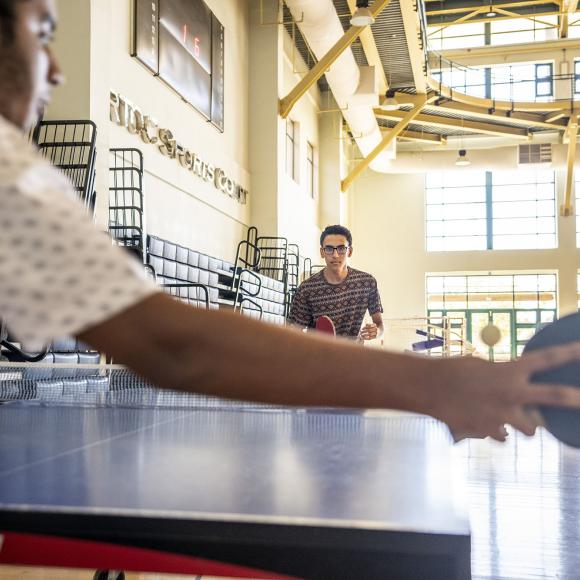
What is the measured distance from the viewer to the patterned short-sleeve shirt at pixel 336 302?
481cm

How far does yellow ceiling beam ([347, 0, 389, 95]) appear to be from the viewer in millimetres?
14275

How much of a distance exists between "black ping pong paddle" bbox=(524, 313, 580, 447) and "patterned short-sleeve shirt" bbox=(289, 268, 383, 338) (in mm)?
3884

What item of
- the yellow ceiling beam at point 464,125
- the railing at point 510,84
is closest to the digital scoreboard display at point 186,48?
the yellow ceiling beam at point 464,125

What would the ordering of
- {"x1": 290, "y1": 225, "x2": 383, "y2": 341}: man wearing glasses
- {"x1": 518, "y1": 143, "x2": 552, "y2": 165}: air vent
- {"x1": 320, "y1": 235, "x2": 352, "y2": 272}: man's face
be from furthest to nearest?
1. {"x1": 518, "y1": 143, "x2": 552, "y2": 165}: air vent
2. {"x1": 320, "y1": 235, "x2": 352, "y2": 272}: man's face
3. {"x1": 290, "y1": 225, "x2": 383, "y2": 341}: man wearing glasses

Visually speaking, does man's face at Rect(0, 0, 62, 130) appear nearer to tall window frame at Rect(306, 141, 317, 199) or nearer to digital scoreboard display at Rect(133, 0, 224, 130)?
digital scoreboard display at Rect(133, 0, 224, 130)

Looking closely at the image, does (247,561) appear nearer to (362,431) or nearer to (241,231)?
(362,431)

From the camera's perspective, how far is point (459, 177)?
2319cm

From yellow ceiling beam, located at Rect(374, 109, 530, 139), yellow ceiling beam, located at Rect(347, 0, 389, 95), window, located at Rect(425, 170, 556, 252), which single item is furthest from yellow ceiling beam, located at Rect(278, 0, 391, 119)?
window, located at Rect(425, 170, 556, 252)

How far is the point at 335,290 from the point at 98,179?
3274mm

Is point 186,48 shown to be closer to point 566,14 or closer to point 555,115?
point 555,115

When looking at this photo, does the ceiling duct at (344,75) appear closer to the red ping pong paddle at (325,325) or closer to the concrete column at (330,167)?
the concrete column at (330,167)

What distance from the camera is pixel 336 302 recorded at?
15.8 ft

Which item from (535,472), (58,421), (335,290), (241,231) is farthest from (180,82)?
(58,421)

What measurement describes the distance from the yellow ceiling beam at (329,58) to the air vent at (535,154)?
27.6 feet
